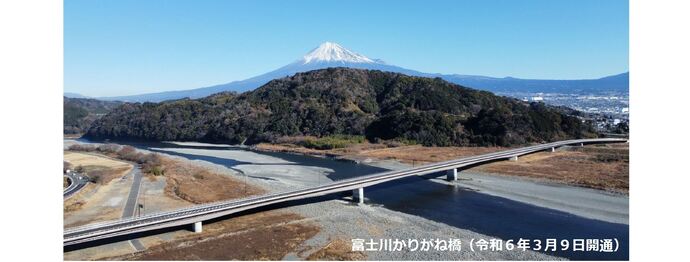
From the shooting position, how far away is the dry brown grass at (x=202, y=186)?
2503 cm

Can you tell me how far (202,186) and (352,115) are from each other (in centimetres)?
3663

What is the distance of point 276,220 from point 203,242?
3782mm

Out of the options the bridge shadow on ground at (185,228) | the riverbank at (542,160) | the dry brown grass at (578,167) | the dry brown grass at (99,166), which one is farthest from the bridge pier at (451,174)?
the dry brown grass at (99,166)

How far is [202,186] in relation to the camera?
2805cm

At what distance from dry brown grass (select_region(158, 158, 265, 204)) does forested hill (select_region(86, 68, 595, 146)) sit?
2523 centimetres

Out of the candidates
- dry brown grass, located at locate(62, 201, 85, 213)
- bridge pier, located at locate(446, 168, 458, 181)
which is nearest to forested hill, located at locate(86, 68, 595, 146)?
bridge pier, located at locate(446, 168, 458, 181)

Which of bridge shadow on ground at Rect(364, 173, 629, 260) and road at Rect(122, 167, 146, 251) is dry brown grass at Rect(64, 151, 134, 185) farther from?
bridge shadow on ground at Rect(364, 173, 629, 260)

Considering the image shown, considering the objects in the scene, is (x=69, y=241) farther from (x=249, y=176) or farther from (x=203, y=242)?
(x=249, y=176)

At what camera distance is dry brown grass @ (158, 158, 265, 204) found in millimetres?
25033

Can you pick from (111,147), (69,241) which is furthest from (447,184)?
(111,147)

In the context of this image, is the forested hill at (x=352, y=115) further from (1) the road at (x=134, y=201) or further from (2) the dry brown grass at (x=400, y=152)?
(1) the road at (x=134, y=201)

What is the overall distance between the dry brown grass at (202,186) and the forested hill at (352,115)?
82.8 feet

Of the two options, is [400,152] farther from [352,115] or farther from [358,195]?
[358,195]

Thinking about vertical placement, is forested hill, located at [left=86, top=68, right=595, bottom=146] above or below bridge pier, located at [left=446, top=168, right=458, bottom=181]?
above
